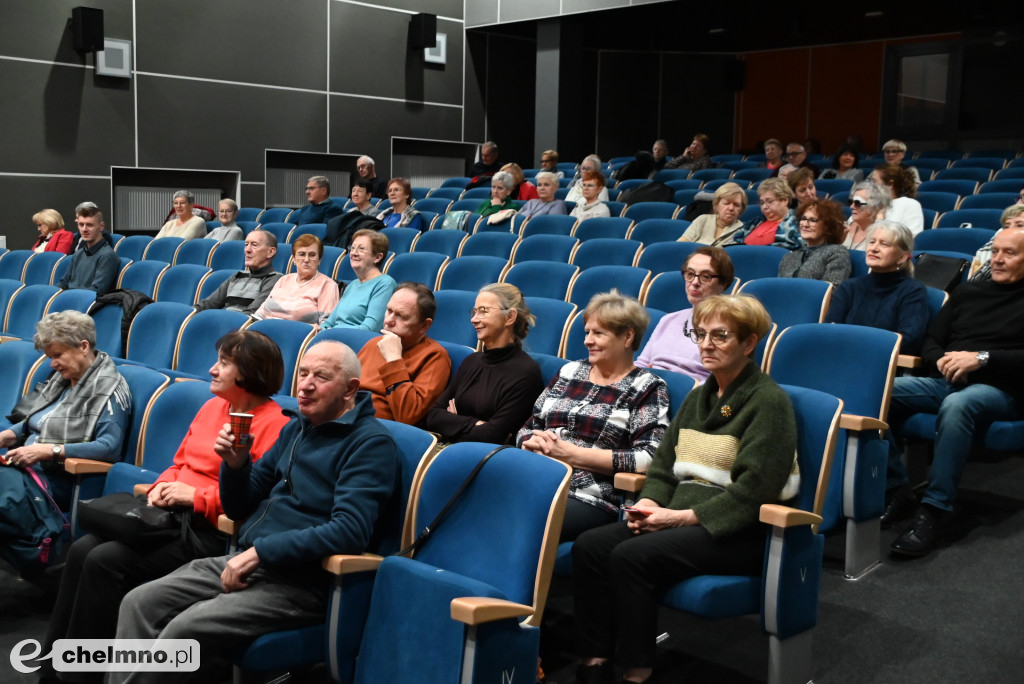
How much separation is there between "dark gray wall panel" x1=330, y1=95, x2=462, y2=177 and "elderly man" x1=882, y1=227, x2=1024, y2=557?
7.63m

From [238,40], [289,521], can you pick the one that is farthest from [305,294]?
[238,40]

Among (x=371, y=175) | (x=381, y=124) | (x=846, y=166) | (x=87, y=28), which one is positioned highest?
(x=87, y=28)

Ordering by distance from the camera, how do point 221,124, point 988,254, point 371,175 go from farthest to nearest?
point 221,124, point 371,175, point 988,254

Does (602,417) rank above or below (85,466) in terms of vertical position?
above

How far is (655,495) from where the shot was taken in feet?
7.07

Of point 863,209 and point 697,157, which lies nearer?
point 863,209

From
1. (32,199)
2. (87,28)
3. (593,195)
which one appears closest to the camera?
(593,195)

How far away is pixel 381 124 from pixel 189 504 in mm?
8315

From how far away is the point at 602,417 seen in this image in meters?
2.37

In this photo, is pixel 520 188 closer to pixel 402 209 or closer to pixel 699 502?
pixel 402 209

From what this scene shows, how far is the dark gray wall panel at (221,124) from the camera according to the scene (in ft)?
27.8

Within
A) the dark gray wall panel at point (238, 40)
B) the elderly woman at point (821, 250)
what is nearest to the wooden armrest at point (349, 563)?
the elderly woman at point (821, 250)

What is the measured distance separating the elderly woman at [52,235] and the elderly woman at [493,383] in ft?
16.3

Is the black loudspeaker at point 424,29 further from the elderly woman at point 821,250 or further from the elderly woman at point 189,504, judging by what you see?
the elderly woman at point 189,504
